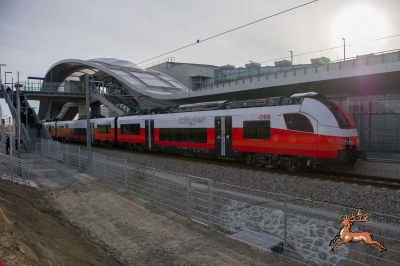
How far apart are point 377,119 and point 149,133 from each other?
16576 millimetres

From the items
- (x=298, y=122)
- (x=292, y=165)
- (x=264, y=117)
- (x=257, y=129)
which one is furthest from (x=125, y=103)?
(x=298, y=122)

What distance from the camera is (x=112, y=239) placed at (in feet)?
20.6

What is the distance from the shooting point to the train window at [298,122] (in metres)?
12.4

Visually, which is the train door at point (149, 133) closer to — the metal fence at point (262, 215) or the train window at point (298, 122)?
the metal fence at point (262, 215)

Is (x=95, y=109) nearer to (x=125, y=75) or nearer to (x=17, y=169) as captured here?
(x=125, y=75)

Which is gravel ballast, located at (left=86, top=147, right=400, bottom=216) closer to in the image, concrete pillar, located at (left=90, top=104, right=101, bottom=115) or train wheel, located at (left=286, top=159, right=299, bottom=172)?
train wheel, located at (left=286, top=159, right=299, bottom=172)

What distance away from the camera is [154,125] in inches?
875

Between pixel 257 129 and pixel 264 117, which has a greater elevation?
pixel 264 117

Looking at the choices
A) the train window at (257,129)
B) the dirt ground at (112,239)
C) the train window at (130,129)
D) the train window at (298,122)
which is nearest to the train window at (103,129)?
the train window at (130,129)

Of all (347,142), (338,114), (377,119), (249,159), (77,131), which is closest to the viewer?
(347,142)

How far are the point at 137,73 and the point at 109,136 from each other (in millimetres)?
34674

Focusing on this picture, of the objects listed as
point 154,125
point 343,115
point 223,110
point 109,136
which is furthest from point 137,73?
point 343,115

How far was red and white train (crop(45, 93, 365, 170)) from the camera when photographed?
39.4 feet

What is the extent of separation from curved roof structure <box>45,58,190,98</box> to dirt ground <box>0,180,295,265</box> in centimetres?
3467
